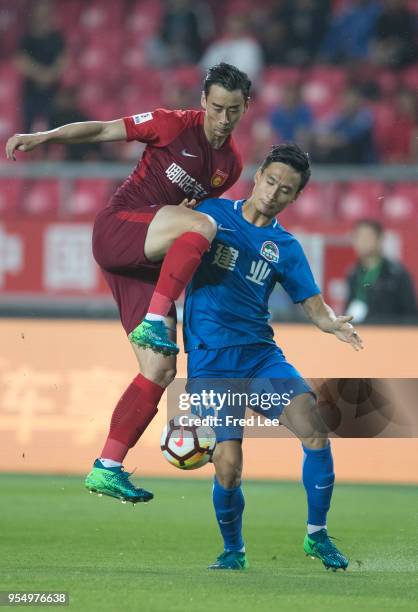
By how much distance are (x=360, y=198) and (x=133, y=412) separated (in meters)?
5.84

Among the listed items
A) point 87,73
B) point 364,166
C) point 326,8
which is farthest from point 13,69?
point 364,166

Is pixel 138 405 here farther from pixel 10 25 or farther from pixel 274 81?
pixel 10 25

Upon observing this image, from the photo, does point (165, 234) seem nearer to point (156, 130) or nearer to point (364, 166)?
point (156, 130)

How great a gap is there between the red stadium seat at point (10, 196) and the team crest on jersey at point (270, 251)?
5775 millimetres

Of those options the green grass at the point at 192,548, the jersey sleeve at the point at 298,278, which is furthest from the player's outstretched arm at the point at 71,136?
the green grass at the point at 192,548

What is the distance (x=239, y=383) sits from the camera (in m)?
6.91

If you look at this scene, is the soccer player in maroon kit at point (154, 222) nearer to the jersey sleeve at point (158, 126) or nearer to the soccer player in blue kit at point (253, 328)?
the jersey sleeve at point (158, 126)

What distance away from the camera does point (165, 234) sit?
6.67 m

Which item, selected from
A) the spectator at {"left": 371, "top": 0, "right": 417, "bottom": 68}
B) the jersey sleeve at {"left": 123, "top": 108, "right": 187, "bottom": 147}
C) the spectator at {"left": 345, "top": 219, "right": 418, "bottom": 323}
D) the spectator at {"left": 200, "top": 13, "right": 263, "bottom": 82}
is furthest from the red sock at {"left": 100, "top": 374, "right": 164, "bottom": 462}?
the spectator at {"left": 371, "top": 0, "right": 417, "bottom": 68}

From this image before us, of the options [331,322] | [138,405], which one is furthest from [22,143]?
[331,322]

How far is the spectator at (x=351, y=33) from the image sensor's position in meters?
15.5

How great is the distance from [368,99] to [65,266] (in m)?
4.33

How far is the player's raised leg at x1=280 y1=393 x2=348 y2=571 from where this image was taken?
22.3ft

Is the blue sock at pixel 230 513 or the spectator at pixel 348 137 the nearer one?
the blue sock at pixel 230 513
